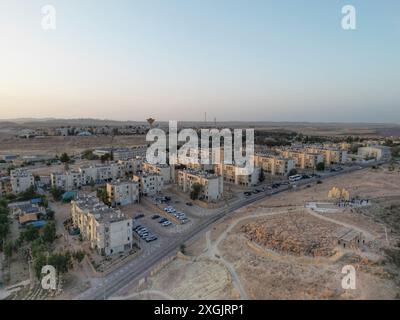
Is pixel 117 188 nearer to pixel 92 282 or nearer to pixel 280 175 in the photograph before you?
pixel 92 282

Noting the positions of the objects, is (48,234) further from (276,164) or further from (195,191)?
(276,164)

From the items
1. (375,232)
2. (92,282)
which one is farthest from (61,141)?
(375,232)

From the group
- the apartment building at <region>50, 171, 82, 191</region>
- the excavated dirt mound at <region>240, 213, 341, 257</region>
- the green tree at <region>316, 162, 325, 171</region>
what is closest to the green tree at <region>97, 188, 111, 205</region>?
the apartment building at <region>50, 171, 82, 191</region>

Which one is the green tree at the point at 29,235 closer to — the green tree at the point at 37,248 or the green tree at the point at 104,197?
the green tree at the point at 37,248

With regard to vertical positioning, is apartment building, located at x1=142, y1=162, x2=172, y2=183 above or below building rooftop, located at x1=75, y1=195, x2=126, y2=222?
above

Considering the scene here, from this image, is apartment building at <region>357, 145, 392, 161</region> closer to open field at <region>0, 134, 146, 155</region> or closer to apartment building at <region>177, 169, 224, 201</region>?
→ apartment building at <region>177, 169, 224, 201</region>

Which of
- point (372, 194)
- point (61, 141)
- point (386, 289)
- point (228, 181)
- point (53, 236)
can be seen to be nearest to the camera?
point (386, 289)
